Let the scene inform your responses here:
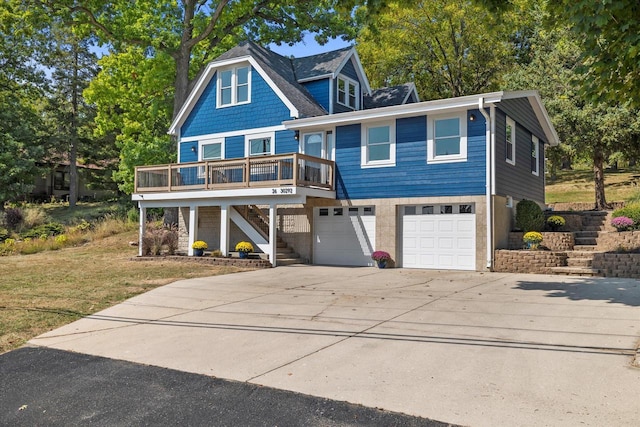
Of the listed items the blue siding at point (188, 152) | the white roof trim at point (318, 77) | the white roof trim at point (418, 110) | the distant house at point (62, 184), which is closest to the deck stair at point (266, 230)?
the white roof trim at point (418, 110)

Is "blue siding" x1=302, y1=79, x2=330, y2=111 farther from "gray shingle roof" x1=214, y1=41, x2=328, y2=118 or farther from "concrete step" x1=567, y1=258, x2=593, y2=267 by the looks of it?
"concrete step" x1=567, y1=258, x2=593, y2=267

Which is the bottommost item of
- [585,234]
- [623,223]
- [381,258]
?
[381,258]

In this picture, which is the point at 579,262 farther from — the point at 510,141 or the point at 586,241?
the point at 510,141

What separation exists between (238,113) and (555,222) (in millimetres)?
12633

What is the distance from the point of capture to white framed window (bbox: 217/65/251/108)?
2016 centimetres

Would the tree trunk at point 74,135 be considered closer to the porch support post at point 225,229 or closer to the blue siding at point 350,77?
the porch support post at point 225,229

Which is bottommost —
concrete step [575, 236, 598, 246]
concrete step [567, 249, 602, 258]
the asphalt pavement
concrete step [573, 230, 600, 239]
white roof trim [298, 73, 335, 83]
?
the asphalt pavement

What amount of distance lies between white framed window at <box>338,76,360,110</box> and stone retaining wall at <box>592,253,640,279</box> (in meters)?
12.1

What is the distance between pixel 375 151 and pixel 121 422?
46.1 feet

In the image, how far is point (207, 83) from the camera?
21.2m

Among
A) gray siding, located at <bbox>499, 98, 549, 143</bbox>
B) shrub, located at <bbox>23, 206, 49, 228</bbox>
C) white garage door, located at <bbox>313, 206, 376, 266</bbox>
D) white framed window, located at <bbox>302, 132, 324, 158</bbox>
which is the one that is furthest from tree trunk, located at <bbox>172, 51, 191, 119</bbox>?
gray siding, located at <bbox>499, 98, 549, 143</bbox>

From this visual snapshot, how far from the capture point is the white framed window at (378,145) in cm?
1677

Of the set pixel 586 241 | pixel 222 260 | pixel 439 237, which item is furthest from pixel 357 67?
pixel 586 241

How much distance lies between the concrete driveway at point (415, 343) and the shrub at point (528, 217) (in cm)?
492
